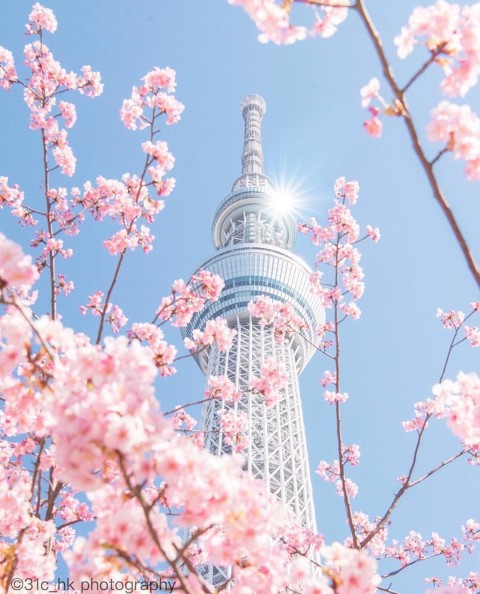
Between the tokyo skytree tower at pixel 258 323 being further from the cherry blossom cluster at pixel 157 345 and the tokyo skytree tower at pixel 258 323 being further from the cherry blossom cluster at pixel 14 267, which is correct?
the cherry blossom cluster at pixel 14 267

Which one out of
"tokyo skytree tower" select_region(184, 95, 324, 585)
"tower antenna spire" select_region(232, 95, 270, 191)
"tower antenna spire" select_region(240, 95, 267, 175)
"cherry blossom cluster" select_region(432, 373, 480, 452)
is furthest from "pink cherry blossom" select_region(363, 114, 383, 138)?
"tower antenna spire" select_region(240, 95, 267, 175)

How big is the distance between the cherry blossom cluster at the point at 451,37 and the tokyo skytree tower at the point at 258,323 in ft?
95.1

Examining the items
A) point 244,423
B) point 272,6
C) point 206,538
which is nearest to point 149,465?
point 206,538

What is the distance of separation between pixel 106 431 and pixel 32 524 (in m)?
2.47

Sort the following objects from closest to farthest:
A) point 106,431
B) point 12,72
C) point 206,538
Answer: point 106,431 < point 206,538 < point 12,72

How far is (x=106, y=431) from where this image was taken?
78.8 inches

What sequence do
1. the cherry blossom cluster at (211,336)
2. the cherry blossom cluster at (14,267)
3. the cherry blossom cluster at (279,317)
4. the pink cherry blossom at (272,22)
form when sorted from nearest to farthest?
the cherry blossom cluster at (14,267) < the pink cherry blossom at (272,22) < the cherry blossom cluster at (211,336) < the cherry blossom cluster at (279,317)

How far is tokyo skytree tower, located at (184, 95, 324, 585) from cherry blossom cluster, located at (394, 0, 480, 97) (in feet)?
95.1

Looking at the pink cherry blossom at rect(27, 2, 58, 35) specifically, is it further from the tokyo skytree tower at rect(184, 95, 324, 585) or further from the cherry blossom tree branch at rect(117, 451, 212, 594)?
the tokyo skytree tower at rect(184, 95, 324, 585)

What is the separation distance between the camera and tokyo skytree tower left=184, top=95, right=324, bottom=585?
38.2m

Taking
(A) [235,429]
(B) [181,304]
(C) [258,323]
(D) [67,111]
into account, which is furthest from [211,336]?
(C) [258,323]

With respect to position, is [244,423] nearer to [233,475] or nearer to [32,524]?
[32,524]

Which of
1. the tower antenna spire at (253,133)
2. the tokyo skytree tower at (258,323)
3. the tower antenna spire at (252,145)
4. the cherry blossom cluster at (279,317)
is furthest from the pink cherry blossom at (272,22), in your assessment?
the tower antenna spire at (253,133)

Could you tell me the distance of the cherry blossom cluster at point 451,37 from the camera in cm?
254
